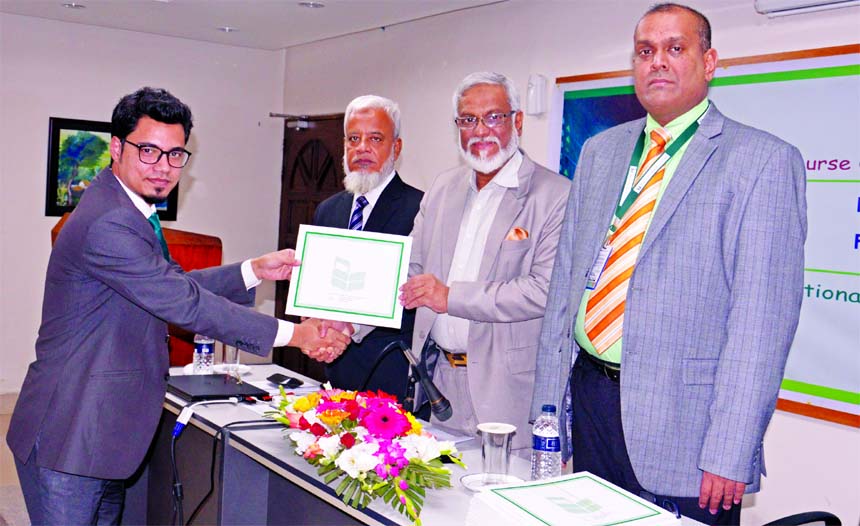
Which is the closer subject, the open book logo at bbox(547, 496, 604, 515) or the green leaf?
the open book logo at bbox(547, 496, 604, 515)

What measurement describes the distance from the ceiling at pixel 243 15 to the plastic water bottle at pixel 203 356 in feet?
11.0

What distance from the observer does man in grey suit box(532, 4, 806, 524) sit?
6.66 feet

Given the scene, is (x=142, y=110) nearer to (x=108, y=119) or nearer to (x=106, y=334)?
(x=106, y=334)

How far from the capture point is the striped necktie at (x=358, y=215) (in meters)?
3.79

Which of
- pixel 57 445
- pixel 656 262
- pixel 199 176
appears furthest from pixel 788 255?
pixel 199 176

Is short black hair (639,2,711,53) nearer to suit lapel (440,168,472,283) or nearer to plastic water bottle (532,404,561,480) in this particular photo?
plastic water bottle (532,404,561,480)

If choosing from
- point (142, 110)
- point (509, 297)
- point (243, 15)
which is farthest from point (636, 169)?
point (243, 15)

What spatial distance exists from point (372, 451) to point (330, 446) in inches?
5.3

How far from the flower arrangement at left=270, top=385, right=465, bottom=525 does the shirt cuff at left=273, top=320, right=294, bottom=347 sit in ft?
1.90

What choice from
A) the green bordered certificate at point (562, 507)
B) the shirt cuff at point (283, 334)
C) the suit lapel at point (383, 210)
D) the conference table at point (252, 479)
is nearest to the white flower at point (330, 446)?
the conference table at point (252, 479)

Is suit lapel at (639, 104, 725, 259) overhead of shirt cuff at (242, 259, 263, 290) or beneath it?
overhead

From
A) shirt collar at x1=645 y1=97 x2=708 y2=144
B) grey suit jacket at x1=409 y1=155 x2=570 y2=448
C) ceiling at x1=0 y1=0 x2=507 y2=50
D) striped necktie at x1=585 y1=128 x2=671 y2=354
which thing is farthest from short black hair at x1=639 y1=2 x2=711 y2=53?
ceiling at x1=0 y1=0 x2=507 y2=50

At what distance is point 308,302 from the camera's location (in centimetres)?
302

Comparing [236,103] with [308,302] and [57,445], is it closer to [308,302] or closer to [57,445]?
[308,302]
